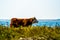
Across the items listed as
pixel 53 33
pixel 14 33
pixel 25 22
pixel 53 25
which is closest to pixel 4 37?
pixel 14 33

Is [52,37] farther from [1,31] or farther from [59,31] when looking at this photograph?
[1,31]

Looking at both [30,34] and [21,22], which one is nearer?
[30,34]

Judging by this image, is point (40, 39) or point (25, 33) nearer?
point (40, 39)

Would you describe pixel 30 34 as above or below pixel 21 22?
above

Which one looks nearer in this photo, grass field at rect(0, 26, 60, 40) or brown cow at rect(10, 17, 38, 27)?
grass field at rect(0, 26, 60, 40)

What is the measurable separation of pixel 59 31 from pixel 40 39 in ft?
5.04

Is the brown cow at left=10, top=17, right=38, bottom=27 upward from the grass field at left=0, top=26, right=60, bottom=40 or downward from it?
downward

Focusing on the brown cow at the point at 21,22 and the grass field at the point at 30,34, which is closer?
the grass field at the point at 30,34

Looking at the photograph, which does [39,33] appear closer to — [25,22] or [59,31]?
[59,31]

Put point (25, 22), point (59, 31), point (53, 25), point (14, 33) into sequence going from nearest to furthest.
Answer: point (14, 33), point (59, 31), point (53, 25), point (25, 22)

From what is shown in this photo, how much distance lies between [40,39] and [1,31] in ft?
5.81

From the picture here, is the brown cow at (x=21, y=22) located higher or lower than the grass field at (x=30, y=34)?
lower

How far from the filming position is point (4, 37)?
773cm

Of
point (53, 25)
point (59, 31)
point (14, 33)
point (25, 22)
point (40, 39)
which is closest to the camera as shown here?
point (40, 39)
